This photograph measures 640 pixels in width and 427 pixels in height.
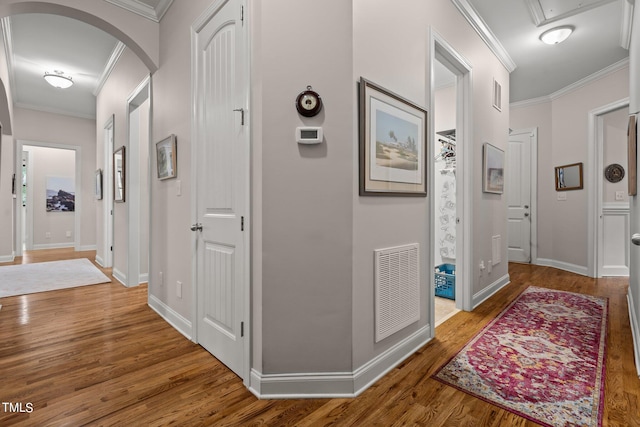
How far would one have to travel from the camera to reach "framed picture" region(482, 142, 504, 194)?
3.33 metres

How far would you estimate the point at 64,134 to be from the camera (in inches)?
260

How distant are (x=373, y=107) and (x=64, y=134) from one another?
24.6 feet

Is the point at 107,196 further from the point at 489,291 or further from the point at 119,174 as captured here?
the point at 489,291

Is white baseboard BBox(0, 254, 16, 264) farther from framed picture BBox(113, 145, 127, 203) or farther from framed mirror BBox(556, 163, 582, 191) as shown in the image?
framed mirror BBox(556, 163, 582, 191)

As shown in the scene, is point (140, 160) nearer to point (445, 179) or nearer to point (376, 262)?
point (376, 262)

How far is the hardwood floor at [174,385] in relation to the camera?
1533mm

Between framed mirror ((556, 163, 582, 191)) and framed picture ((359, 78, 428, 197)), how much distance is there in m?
3.89

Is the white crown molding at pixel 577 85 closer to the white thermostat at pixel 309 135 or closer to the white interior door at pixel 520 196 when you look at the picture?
the white interior door at pixel 520 196

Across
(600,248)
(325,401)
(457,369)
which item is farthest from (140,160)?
(600,248)

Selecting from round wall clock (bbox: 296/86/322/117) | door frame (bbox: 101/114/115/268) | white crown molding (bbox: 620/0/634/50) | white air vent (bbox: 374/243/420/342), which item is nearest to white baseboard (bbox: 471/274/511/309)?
white air vent (bbox: 374/243/420/342)

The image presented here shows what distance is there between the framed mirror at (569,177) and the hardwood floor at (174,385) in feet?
8.33

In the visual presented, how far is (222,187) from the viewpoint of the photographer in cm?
210

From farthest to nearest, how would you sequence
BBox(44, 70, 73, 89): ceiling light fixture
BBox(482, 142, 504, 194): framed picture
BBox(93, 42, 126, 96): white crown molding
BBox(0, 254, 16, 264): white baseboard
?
BBox(0, 254, 16, 264): white baseboard
BBox(44, 70, 73, 89): ceiling light fixture
BBox(93, 42, 126, 96): white crown molding
BBox(482, 142, 504, 194): framed picture

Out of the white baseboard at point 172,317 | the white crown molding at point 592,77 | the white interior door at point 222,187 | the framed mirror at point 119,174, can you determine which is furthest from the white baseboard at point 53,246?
the white crown molding at point 592,77
